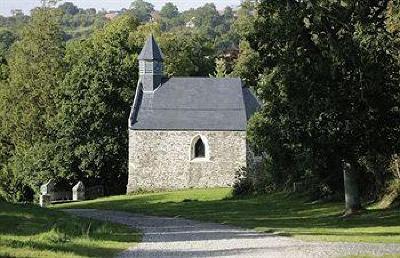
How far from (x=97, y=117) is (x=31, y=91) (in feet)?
21.9

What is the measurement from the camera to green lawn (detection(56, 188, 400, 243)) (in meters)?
20.1

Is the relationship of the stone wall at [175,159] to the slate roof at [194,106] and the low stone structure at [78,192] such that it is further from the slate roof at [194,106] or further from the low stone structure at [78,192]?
the low stone structure at [78,192]

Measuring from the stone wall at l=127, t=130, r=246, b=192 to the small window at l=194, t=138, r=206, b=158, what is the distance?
475 millimetres

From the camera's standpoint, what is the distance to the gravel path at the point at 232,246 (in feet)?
50.3

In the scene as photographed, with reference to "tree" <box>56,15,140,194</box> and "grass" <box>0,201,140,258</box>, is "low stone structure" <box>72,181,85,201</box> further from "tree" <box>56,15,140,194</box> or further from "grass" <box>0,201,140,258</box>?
"grass" <box>0,201,140,258</box>

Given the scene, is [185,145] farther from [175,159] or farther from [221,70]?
[221,70]

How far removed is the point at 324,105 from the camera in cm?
2341

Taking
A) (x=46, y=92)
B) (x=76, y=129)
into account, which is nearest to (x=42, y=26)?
(x=46, y=92)

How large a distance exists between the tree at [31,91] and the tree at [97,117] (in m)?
2.05

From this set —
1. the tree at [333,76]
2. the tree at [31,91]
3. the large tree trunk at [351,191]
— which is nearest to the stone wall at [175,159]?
the tree at [31,91]

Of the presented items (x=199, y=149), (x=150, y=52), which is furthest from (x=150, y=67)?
(x=199, y=149)

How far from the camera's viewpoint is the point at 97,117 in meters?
54.8

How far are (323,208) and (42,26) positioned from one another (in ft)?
116

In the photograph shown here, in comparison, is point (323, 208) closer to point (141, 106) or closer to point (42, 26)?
point (141, 106)
